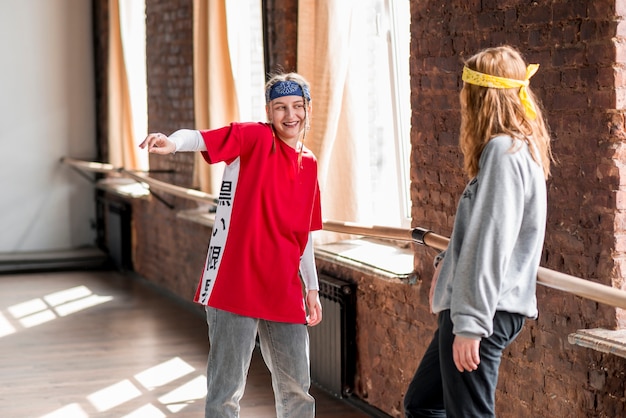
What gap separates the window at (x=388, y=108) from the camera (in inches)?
187

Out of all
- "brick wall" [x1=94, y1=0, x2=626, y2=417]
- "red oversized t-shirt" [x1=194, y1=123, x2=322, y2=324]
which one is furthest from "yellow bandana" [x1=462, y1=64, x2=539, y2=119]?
"red oversized t-shirt" [x1=194, y1=123, x2=322, y2=324]

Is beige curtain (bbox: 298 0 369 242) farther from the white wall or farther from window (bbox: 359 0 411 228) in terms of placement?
the white wall

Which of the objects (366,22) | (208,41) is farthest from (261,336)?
(208,41)

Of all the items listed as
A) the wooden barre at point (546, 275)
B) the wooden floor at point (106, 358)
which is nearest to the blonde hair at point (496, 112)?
the wooden barre at point (546, 275)

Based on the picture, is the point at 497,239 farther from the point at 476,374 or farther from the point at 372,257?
the point at 372,257

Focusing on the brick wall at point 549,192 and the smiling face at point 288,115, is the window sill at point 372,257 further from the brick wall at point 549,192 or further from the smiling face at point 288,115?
the smiling face at point 288,115

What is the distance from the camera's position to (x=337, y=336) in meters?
4.48

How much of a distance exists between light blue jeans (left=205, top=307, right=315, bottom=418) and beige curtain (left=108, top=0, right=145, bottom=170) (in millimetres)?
5826

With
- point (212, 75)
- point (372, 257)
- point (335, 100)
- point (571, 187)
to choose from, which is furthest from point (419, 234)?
point (212, 75)

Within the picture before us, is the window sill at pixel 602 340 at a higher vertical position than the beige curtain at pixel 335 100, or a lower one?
lower

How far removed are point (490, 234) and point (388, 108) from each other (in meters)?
2.82

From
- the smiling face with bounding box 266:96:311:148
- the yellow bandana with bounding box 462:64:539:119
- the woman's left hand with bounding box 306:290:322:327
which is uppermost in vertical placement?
the yellow bandana with bounding box 462:64:539:119

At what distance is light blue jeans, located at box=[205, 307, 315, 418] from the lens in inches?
114

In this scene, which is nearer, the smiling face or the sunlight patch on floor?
the smiling face
